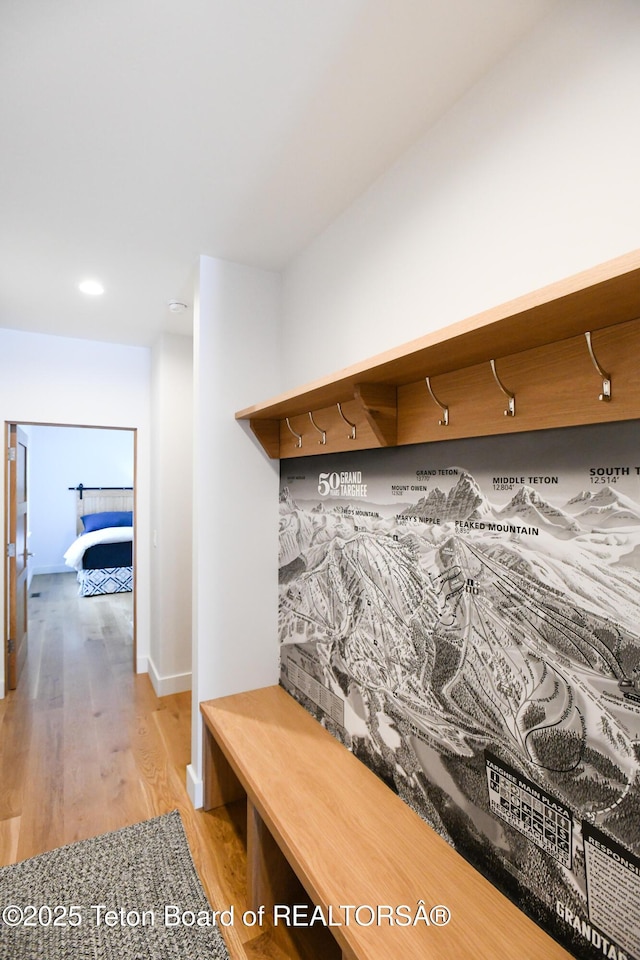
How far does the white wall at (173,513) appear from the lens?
341 centimetres

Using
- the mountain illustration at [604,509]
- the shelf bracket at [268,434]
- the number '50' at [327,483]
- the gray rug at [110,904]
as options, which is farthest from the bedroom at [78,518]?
the mountain illustration at [604,509]

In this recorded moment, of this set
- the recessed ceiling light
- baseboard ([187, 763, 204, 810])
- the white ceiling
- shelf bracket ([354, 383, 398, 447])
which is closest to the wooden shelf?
shelf bracket ([354, 383, 398, 447])

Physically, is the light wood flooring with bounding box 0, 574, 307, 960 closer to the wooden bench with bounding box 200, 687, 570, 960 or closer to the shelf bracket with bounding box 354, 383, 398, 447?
the wooden bench with bounding box 200, 687, 570, 960

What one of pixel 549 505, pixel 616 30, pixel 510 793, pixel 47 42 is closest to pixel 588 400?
pixel 549 505

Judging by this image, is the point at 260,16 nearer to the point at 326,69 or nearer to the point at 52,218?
the point at 326,69

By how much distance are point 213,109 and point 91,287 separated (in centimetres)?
156

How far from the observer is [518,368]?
3.72ft

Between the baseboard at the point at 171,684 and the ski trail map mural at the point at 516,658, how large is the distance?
200 cm

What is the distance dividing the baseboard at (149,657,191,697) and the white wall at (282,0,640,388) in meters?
2.70

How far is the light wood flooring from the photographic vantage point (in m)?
1.87

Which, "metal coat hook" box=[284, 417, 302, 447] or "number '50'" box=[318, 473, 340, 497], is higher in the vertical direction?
"metal coat hook" box=[284, 417, 302, 447]

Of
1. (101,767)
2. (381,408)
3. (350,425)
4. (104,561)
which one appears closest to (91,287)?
(350,425)

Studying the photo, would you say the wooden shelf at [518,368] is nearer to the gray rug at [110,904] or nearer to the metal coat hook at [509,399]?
the metal coat hook at [509,399]

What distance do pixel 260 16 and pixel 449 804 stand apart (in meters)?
2.10
